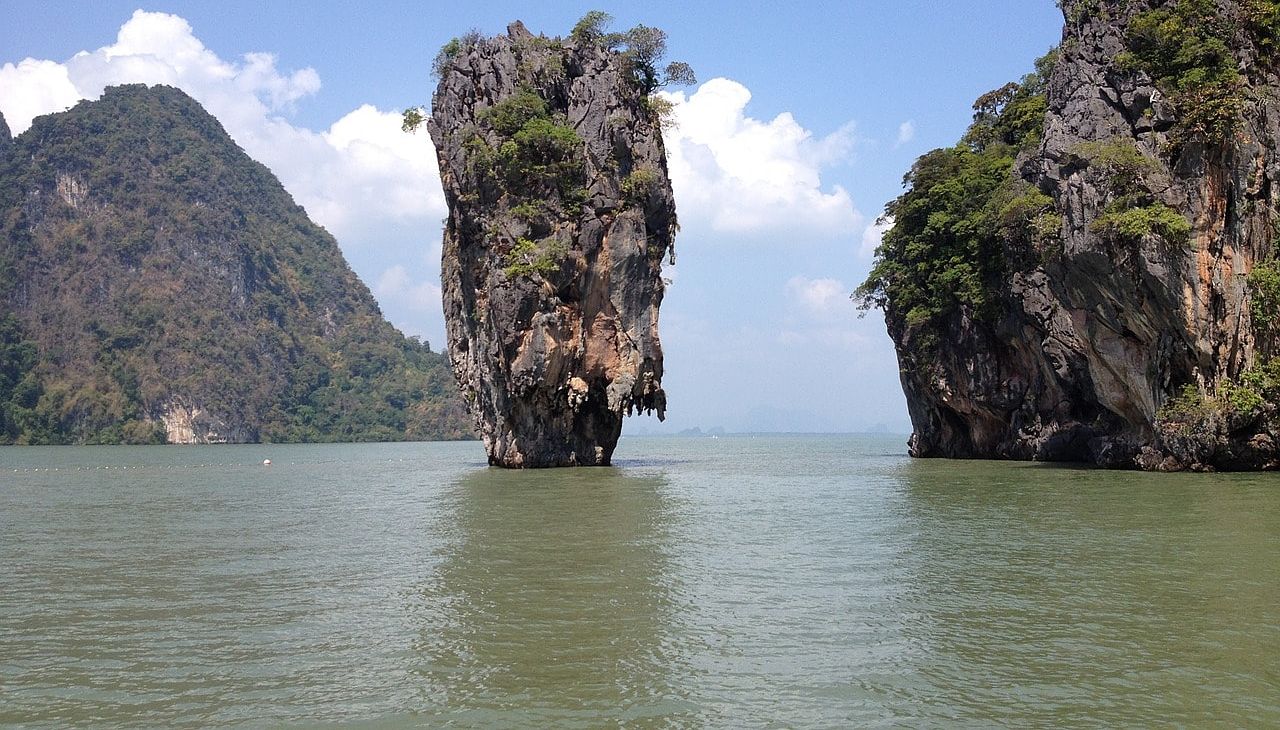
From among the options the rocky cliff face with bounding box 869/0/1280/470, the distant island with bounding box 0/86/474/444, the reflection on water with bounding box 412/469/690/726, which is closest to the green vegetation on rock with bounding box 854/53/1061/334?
the rocky cliff face with bounding box 869/0/1280/470

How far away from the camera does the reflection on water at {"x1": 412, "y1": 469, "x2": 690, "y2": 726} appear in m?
7.50

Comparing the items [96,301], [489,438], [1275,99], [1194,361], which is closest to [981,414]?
[1194,361]

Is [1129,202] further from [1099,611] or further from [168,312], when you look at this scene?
[168,312]

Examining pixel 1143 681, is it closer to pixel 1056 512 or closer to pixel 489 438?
pixel 1056 512

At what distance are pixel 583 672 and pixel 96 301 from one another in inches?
4948

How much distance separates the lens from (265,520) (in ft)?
64.3

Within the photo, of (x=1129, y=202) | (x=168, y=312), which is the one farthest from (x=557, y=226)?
(x=168, y=312)

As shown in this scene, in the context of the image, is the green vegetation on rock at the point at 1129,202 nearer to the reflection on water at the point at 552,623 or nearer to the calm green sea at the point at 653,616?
the calm green sea at the point at 653,616

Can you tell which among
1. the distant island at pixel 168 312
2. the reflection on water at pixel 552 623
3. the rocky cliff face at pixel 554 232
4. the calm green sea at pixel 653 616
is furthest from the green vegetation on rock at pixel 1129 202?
the distant island at pixel 168 312

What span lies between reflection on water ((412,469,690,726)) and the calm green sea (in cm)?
4

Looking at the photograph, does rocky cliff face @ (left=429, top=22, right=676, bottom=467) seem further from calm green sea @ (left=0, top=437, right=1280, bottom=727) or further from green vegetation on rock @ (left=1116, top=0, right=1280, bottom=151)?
green vegetation on rock @ (left=1116, top=0, right=1280, bottom=151)

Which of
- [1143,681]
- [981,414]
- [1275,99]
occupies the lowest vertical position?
[1143,681]

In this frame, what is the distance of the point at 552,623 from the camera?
390 inches

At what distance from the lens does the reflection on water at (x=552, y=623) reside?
24.6 feet
